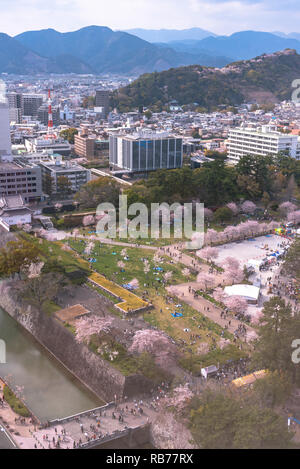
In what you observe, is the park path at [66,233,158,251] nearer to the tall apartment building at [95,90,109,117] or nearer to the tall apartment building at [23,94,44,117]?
the tall apartment building at [23,94,44,117]

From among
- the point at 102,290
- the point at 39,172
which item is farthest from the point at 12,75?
the point at 102,290

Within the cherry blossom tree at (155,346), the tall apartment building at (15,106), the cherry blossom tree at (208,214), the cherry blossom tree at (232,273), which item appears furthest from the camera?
the tall apartment building at (15,106)

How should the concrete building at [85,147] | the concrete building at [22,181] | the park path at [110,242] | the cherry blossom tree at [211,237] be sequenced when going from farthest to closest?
the concrete building at [85,147] < the concrete building at [22,181] < the cherry blossom tree at [211,237] < the park path at [110,242]

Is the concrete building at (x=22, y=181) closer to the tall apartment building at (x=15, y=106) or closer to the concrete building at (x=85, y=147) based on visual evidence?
the concrete building at (x=85, y=147)

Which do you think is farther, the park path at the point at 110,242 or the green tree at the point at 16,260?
the park path at the point at 110,242

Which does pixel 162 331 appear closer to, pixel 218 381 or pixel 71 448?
pixel 218 381

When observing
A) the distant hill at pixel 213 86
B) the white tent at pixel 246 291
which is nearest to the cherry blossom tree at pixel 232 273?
the white tent at pixel 246 291
